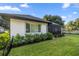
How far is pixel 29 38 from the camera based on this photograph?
782cm

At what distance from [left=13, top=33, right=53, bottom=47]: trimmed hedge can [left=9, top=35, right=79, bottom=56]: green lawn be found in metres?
0.13

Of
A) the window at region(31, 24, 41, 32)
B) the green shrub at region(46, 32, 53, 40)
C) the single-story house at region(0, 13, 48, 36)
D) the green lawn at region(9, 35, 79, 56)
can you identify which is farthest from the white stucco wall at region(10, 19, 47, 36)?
the green lawn at region(9, 35, 79, 56)

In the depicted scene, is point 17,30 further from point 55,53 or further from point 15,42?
point 55,53

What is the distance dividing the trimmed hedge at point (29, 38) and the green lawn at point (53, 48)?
0.42 feet

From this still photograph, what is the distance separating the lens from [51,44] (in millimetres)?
7770

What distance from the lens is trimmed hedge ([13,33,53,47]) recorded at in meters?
7.66

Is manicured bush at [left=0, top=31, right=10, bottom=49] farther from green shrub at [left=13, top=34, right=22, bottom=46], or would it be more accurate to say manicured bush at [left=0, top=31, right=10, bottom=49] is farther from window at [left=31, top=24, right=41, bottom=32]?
window at [left=31, top=24, right=41, bottom=32]

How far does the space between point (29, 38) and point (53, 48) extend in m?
0.74

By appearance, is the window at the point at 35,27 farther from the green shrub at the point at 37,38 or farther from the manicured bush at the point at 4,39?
the manicured bush at the point at 4,39

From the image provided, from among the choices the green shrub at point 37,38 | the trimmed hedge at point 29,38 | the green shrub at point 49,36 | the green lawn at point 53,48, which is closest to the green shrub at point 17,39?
the trimmed hedge at point 29,38

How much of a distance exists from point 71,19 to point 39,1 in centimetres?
102

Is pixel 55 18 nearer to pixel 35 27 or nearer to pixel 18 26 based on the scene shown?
pixel 35 27

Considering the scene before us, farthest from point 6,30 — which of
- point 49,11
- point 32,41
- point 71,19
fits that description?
point 71,19

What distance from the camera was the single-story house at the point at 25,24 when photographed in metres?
7.63
